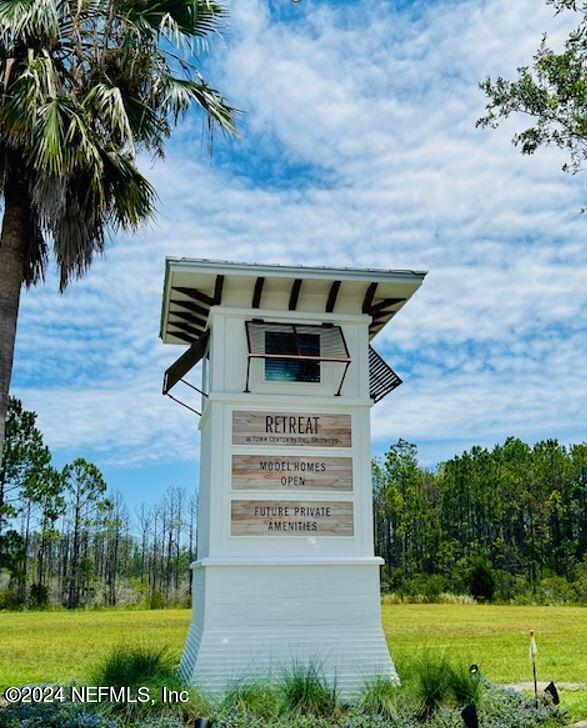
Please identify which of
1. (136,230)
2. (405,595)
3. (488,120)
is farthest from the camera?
(405,595)

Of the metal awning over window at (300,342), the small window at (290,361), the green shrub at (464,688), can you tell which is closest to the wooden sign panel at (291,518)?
the metal awning over window at (300,342)

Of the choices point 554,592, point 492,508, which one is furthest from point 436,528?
point 554,592

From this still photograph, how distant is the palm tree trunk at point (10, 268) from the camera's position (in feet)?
28.0

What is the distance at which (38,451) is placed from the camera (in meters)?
30.5

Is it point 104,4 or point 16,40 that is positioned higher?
point 104,4

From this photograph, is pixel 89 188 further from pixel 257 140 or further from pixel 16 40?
pixel 257 140

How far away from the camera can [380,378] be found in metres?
11.0

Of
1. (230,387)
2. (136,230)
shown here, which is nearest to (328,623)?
(230,387)

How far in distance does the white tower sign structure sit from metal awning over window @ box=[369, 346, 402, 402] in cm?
5

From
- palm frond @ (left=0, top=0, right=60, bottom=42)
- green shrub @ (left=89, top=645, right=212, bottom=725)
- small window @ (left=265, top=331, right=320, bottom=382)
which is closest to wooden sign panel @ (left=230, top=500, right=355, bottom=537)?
small window @ (left=265, top=331, right=320, bottom=382)

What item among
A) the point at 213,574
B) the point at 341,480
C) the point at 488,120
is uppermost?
the point at 488,120

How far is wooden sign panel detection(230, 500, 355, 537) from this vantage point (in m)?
9.65

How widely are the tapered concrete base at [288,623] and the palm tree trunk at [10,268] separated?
330 cm

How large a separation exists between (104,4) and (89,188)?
95.7 inches
